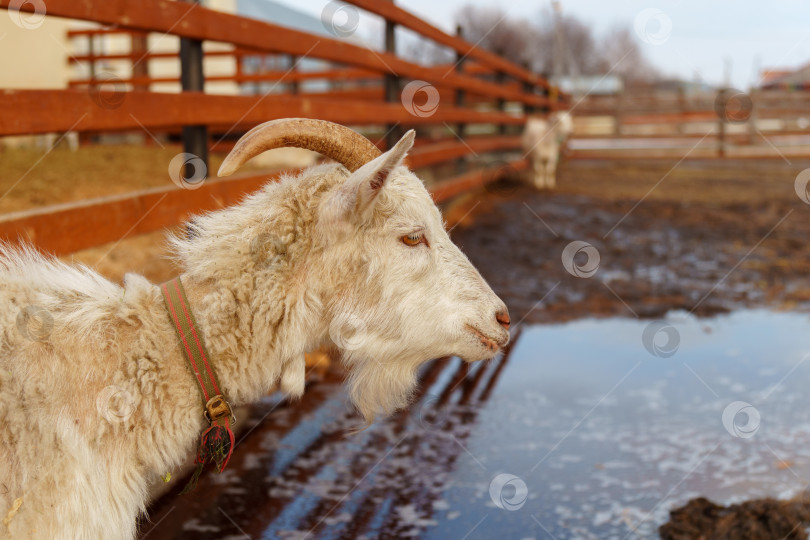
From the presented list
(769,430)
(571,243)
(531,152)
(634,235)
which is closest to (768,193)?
(531,152)

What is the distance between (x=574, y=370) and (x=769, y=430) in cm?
133

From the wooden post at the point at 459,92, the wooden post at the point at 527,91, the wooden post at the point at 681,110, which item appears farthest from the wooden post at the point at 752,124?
the wooden post at the point at 459,92

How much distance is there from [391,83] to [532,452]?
444 centimetres

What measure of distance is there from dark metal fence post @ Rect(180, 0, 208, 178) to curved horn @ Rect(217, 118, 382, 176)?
1.75m

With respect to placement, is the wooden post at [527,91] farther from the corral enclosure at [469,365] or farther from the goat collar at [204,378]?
the goat collar at [204,378]

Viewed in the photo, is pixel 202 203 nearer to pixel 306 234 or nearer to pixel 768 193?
pixel 306 234

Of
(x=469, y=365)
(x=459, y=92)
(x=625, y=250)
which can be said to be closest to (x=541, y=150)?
(x=459, y=92)

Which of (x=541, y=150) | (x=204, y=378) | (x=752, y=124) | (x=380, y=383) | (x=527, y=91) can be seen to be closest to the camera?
(x=204, y=378)

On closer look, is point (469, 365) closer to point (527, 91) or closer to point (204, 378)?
point (204, 378)

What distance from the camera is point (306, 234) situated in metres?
2.48

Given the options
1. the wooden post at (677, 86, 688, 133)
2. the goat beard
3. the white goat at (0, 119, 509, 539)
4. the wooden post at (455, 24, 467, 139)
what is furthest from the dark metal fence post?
the wooden post at (677, 86, 688, 133)

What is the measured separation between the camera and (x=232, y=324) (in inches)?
93.7

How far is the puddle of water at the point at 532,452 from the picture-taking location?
3232mm

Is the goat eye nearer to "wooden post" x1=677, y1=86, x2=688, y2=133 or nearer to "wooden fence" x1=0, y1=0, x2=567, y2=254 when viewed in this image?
"wooden fence" x1=0, y1=0, x2=567, y2=254
